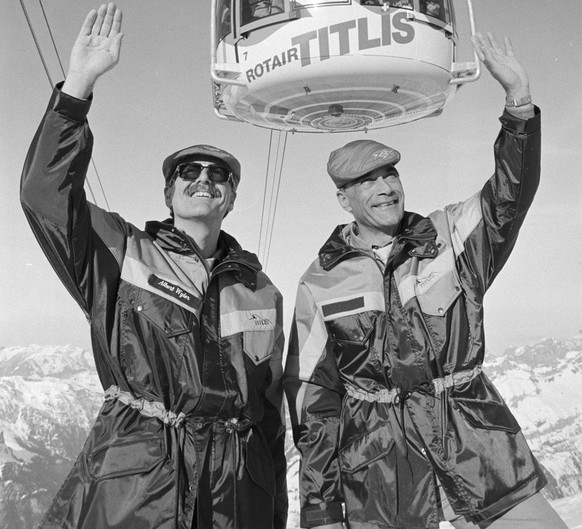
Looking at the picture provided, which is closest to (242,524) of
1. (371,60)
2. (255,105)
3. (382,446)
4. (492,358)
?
(382,446)

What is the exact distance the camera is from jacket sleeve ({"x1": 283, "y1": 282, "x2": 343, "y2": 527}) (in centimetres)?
199

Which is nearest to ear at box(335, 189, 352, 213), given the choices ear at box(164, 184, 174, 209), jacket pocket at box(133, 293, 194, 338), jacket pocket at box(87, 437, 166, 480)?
ear at box(164, 184, 174, 209)

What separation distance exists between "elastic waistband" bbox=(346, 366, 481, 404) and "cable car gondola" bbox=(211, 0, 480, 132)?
78cm

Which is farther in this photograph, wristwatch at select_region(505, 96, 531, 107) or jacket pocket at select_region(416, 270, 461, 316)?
jacket pocket at select_region(416, 270, 461, 316)

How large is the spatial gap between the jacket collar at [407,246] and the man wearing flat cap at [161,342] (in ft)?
0.83

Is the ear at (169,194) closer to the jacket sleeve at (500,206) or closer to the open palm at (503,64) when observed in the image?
the jacket sleeve at (500,206)

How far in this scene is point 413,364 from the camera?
6.18 ft

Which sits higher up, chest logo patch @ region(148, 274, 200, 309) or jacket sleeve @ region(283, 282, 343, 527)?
chest logo patch @ region(148, 274, 200, 309)

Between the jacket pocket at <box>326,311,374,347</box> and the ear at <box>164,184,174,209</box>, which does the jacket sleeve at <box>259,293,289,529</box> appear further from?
the ear at <box>164,184,174,209</box>

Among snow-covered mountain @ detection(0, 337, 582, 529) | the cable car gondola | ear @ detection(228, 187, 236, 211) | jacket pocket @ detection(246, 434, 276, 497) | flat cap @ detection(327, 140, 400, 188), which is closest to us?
the cable car gondola

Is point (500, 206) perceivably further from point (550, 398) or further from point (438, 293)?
point (550, 398)

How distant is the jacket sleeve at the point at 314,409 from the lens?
1.99 metres

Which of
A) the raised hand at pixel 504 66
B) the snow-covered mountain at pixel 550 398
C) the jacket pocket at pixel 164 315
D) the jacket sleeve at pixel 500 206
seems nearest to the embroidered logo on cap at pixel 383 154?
the jacket sleeve at pixel 500 206

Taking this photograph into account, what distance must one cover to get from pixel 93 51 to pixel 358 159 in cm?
90
